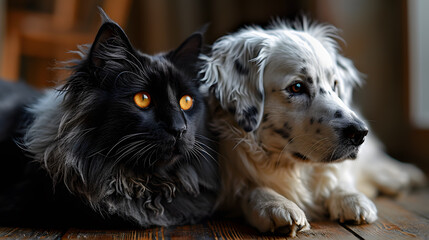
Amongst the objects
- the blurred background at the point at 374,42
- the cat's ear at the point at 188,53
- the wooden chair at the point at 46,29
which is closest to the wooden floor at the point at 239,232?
the cat's ear at the point at 188,53

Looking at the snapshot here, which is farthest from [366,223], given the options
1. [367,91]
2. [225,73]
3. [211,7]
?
[211,7]

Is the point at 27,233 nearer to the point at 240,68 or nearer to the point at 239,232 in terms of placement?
the point at 239,232

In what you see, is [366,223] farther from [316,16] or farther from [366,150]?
[316,16]

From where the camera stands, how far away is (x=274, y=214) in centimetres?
124

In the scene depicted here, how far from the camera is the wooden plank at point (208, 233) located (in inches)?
48.8

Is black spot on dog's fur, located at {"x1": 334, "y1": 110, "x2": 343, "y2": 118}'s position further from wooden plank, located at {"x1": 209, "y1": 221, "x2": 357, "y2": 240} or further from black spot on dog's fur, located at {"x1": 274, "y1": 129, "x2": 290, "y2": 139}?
wooden plank, located at {"x1": 209, "y1": 221, "x2": 357, "y2": 240}

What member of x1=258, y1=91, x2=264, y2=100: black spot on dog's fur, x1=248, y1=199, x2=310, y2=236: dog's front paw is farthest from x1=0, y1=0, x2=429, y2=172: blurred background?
x1=248, y1=199, x2=310, y2=236: dog's front paw

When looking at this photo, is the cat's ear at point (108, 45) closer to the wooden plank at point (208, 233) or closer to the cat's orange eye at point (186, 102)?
the cat's orange eye at point (186, 102)

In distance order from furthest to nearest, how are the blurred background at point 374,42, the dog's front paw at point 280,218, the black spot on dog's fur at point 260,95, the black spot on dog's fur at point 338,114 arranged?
the blurred background at point 374,42
the black spot on dog's fur at point 260,95
the black spot on dog's fur at point 338,114
the dog's front paw at point 280,218

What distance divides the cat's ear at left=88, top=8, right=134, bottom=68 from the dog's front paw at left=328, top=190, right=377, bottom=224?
873mm

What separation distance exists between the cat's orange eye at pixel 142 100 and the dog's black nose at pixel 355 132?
2.03 feet

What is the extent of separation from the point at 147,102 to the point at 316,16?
227cm

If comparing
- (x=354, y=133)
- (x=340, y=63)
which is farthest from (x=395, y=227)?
(x=340, y=63)

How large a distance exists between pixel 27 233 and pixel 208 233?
1.83 feet
